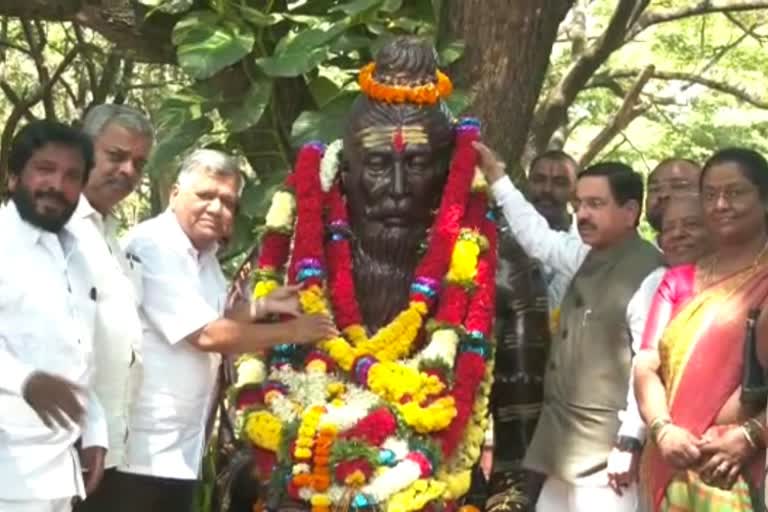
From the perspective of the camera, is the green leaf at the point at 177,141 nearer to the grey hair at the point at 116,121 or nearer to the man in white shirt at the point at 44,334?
the grey hair at the point at 116,121

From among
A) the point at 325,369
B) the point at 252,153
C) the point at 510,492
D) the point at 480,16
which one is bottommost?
the point at 510,492

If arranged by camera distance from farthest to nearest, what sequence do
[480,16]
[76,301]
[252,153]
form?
[252,153]
[480,16]
[76,301]

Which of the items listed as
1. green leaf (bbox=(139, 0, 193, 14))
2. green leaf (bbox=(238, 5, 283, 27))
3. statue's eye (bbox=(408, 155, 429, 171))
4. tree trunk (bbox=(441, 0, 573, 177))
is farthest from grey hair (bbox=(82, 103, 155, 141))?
green leaf (bbox=(139, 0, 193, 14))

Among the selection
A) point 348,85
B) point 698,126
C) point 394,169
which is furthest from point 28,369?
point 698,126

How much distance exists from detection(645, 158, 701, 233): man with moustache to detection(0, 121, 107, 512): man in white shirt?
2089mm

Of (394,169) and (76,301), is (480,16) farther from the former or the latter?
(76,301)

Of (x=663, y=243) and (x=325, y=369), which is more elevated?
(x=663, y=243)

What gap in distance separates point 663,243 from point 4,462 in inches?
89.3

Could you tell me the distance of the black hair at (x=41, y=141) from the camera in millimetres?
4570

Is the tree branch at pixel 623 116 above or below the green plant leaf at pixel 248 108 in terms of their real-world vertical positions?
above

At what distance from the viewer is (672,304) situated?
466cm

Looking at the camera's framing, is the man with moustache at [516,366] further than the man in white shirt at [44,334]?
Yes

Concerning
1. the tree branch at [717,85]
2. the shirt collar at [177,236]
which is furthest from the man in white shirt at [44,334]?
the tree branch at [717,85]

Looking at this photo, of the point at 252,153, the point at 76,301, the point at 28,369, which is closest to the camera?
the point at 28,369
